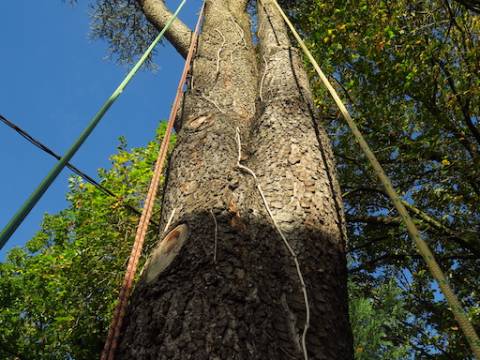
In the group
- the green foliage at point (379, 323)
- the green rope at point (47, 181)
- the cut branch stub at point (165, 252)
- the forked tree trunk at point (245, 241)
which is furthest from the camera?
the green foliage at point (379, 323)

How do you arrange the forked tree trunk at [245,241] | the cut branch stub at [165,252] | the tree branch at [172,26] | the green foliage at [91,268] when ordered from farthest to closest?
the green foliage at [91,268]
the tree branch at [172,26]
the cut branch stub at [165,252]
the forked tree trunk at [245,241]

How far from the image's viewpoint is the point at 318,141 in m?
Result: 2.52

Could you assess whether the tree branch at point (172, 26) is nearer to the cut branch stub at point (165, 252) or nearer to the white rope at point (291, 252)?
the white rope at point (291, 252)

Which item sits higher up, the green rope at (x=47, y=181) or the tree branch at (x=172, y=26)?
the tree branch at (x=172, y=26)

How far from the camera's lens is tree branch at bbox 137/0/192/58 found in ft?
15.0

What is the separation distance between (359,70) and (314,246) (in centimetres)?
483

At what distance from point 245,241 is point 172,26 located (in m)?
3.67

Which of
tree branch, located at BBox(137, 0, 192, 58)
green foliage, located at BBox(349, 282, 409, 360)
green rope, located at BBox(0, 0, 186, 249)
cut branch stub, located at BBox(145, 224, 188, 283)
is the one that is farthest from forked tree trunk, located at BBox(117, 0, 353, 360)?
green foliage, located at BBox(349, 282, 409, 360)

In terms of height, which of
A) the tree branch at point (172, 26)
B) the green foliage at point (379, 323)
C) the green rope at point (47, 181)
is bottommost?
the green rope at point (47, 181)

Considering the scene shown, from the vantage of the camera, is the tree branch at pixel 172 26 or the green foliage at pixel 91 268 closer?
the tree branch at pixel 172 26

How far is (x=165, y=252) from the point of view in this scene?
1.80 meters

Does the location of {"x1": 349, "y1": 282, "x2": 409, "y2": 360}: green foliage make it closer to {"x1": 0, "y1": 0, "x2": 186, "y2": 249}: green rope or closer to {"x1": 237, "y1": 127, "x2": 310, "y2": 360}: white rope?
{"x1": 237, "y1": 127, "x2": 310, "y2": 360}: white rope

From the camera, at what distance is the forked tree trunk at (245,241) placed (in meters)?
1.44

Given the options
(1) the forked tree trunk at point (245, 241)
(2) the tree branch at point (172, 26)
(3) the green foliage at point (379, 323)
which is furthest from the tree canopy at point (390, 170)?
(1) the forked tree trunk at point (245, 241)
